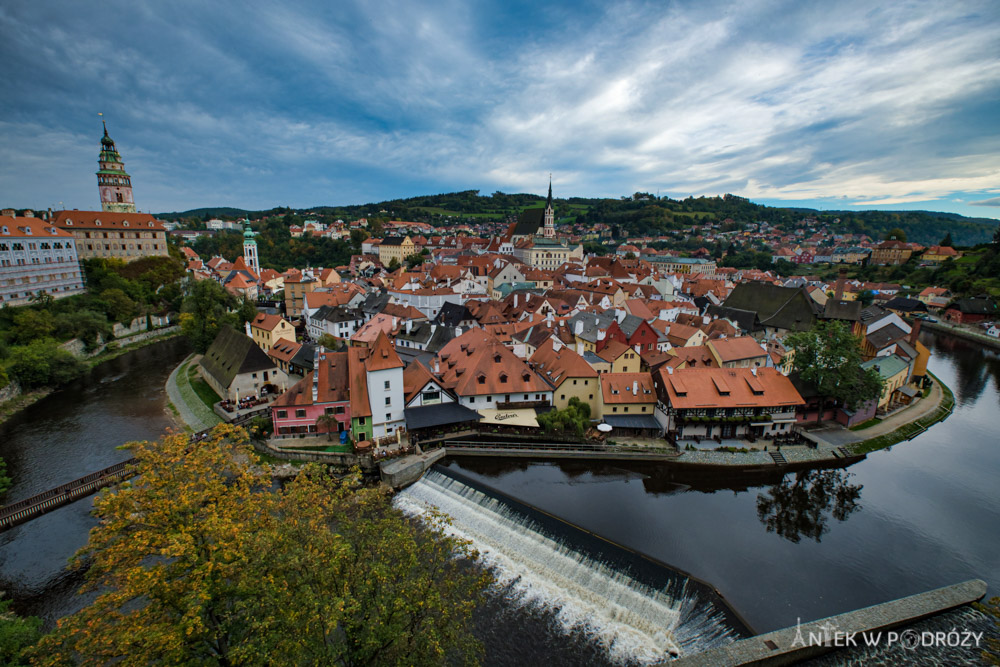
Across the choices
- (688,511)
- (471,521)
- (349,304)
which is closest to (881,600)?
(688,511)

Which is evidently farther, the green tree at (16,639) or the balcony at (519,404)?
the balcony at (519,404)

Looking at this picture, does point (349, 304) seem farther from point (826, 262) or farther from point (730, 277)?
point (826, 262)

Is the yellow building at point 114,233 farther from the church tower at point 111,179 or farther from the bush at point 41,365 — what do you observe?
the bush at point 41,365

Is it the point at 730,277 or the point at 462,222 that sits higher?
the point at 462,222

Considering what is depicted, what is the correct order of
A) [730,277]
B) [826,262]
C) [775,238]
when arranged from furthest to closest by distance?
1. [775,238]
2. [826,262]
3. [730,277]

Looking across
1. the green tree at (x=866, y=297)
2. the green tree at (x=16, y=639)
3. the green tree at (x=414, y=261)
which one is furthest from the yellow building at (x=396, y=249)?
the green tree at (x=16, y=639)

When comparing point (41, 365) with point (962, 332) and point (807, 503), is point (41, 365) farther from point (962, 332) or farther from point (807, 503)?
point (962, 332)

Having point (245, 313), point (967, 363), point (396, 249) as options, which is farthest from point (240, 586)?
point (396, 249)
